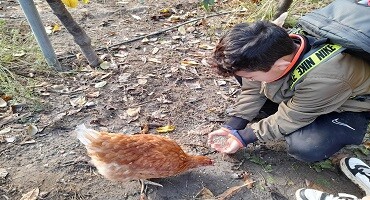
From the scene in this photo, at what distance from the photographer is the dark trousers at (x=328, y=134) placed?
97.7 inches

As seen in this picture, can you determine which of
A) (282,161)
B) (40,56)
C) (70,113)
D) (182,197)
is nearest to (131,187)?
(182,197)

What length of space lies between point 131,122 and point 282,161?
51.2 inches

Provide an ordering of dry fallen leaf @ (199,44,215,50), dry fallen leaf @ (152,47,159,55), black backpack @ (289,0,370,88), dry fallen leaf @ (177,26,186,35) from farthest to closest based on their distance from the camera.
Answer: dry fallen leaf @ (177,26,186,35)
dry fallen leaf @ (199,44,215,50)
dry fallen leaf @ (152,47,159,55)
black backpack @ (289,0,370,88)

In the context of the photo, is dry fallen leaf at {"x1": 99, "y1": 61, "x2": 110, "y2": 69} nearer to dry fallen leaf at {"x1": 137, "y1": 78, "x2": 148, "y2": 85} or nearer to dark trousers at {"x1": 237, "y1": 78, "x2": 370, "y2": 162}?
dry fallen leaf at {"x1": 137, "y1": 78, "x2": 148, "y2": 85}

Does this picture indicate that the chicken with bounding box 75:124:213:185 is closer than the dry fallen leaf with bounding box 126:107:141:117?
Yes

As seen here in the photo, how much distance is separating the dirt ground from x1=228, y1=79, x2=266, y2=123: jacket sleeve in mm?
299

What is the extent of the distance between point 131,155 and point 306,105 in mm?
1203

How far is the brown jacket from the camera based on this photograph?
2172mm

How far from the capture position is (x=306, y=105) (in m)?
2.32

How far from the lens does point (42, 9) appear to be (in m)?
4.60

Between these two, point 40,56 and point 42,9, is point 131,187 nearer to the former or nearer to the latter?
point 40,56

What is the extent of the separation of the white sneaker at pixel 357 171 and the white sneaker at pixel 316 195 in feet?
0.61

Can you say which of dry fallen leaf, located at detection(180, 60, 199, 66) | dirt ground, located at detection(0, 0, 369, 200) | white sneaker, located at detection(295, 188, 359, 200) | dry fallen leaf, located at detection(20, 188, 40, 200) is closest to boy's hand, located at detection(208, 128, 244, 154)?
dirt ground, located at detection(0, 0, 369, 200)

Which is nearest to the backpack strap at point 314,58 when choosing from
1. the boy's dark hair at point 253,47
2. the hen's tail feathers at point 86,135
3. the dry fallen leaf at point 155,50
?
the boy's dark hair at point 253,47
